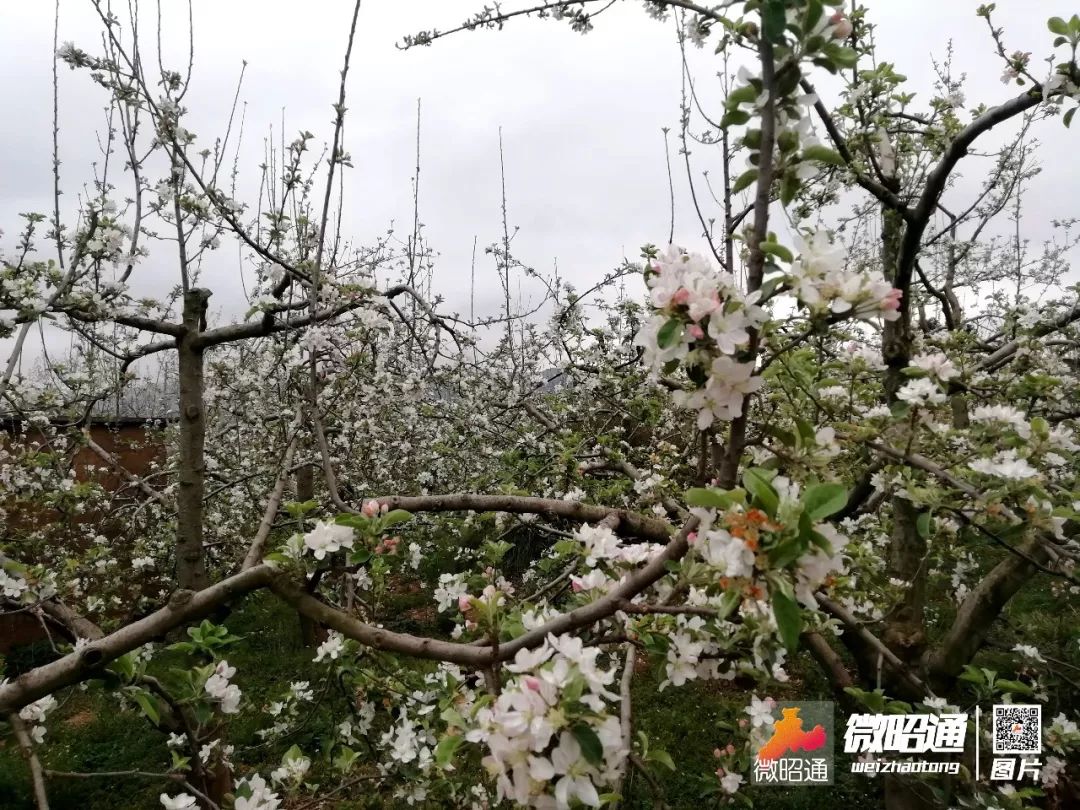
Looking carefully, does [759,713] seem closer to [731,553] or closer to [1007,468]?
[1007,468]

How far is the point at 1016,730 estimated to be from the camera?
2766mm

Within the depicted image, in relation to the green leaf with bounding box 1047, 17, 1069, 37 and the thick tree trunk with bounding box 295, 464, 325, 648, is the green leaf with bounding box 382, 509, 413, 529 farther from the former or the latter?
the thick tree trunk with bounding box 295, 464, 325, 648

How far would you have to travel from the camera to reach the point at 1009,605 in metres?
5.91

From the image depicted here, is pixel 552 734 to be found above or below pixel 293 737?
above

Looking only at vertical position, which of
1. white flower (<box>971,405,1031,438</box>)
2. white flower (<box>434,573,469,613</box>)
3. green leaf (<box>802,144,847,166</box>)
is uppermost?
green leaf (<box>802,144,847,166</box>)

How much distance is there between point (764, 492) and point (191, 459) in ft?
10.3

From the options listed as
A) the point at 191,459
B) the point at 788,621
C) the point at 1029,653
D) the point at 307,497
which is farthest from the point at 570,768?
the point at 307,497

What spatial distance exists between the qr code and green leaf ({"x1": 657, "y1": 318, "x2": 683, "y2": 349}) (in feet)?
9.56

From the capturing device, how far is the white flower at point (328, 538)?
1.30m

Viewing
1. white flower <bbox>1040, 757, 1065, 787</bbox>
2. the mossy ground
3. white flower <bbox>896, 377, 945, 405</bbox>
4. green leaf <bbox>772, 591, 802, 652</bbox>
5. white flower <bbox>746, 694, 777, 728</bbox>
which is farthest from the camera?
the mossy ground

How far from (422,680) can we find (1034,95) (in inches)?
116

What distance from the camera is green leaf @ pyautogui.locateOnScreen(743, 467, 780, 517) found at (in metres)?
0.79

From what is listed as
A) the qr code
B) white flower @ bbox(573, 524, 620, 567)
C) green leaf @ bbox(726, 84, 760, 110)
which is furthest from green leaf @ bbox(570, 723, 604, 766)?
the qr code

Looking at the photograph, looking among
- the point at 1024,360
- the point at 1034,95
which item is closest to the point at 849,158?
the point at 1034,95
